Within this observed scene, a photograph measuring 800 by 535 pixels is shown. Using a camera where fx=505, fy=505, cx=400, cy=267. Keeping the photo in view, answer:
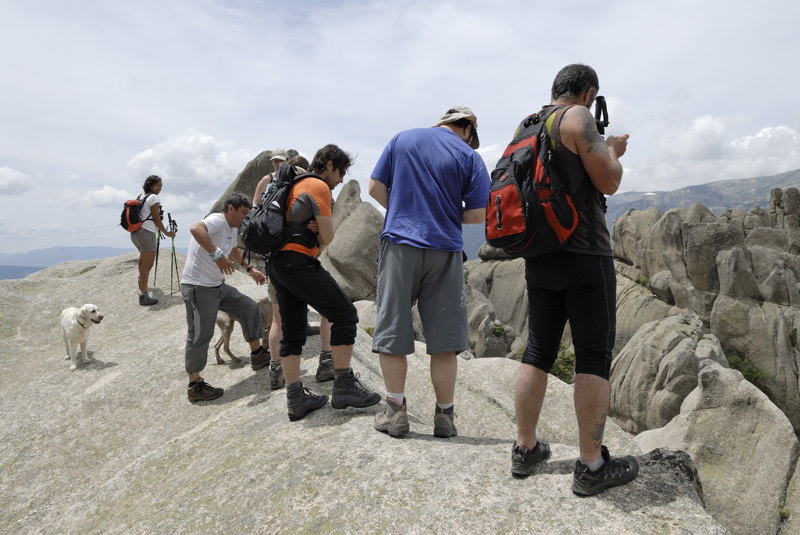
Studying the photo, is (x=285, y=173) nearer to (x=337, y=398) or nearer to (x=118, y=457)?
(x=337, y=398)

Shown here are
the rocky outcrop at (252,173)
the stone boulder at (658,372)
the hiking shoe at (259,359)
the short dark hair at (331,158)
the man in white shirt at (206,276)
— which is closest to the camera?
the short dark hair at (331,158)

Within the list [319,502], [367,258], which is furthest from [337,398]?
[367,258]

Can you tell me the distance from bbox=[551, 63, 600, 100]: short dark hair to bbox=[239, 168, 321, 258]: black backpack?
3.28 metres

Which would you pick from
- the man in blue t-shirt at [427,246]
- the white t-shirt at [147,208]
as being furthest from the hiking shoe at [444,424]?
the white t-shirt at [147,208]

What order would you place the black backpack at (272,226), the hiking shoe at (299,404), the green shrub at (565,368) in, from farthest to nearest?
the green shrub at (565,368)
the hiking shoe at (299,404)
the black backpack at (272,226)

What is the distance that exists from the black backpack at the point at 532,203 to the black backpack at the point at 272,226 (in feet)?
9.58

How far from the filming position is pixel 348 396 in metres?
6.70

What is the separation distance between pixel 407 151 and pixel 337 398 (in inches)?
132

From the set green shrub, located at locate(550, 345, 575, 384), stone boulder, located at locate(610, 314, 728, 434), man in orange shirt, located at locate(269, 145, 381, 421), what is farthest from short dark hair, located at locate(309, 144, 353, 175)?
green shrub, located at locate(550, 345, 575, 384)

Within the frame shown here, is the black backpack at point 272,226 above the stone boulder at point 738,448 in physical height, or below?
above

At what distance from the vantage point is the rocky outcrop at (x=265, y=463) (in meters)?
4.18

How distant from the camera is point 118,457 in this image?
8.50m

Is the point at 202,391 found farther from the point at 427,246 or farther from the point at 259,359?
the point at 427,246

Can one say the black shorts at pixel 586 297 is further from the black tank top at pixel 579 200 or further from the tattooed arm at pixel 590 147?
the tattooed arm at pixel 590 147
